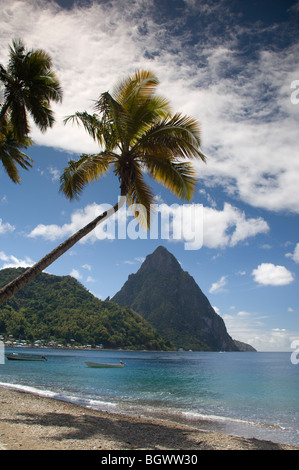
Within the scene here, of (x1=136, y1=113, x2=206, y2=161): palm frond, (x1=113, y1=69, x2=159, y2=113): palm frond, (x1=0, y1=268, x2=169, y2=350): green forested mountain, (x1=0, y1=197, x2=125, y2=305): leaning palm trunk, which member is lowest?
(x1=0, y1=268, x2=169, y2=350): green forested mountain

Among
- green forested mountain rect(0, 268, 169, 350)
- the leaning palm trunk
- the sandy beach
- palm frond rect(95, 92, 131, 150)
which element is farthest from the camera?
green forested mountain rect(0, 268, 169, 350)

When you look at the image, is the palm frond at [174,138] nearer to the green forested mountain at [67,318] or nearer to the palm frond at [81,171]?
the palm frond at [81,171]

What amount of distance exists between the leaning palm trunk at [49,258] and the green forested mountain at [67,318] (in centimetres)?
9617

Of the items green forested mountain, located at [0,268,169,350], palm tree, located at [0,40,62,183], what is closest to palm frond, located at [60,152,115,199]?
palm tree, located at [0,40,62,183]

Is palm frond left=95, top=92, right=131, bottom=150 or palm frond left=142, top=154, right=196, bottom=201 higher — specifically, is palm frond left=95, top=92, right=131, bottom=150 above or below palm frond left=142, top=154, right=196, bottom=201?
above

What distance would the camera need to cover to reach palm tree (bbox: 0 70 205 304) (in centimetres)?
870

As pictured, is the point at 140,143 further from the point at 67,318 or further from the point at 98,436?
the point at 67,318

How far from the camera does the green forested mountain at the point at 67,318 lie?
98000mm

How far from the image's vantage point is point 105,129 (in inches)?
377

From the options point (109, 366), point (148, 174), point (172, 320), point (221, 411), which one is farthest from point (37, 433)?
point (172, 320)

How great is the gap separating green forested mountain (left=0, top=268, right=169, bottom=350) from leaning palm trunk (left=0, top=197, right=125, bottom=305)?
96.2 meters

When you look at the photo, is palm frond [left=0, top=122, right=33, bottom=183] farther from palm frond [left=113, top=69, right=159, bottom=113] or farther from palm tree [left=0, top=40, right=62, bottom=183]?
palm frond [left=113, top=69, right=159, bottom=113]
